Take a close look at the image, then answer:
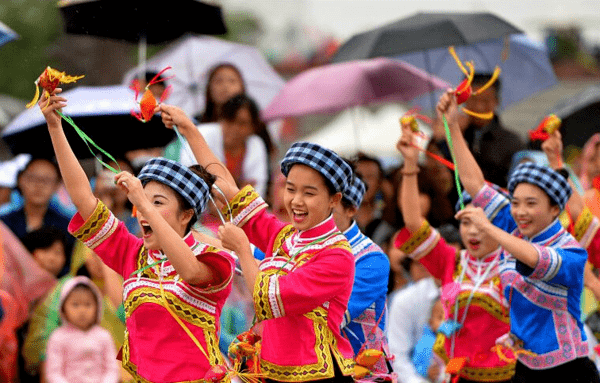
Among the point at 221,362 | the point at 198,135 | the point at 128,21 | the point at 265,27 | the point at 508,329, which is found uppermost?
the point at 265,27

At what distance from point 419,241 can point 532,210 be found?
0.76 metres

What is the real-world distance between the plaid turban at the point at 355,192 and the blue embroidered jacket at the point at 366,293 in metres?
0.13

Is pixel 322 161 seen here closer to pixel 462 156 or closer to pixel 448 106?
pixel 448 106

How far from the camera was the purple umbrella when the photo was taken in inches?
366

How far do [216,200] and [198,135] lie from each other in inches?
15.9

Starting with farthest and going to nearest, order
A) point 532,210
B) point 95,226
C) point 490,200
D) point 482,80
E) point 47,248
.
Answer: point 482,80 → point 47,248 → point 490,200 → point 532,210 → point 95,226

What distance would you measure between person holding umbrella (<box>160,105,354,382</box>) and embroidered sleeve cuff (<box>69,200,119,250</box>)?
515 millimetres

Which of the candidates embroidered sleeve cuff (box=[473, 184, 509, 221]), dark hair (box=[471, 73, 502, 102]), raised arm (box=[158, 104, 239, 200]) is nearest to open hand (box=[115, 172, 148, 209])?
raised arm (box=[158, 104, 239, 200])

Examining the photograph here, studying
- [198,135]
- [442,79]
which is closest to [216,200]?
[198,135]

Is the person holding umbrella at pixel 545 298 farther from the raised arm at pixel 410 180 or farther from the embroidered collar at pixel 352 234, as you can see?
the embroidered collar at pixel 352 234

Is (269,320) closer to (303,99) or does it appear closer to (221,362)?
(221,362)

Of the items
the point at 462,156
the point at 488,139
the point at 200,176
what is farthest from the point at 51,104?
the point at 488,139

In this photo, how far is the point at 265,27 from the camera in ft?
87.6

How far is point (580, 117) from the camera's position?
9680 millimetres
